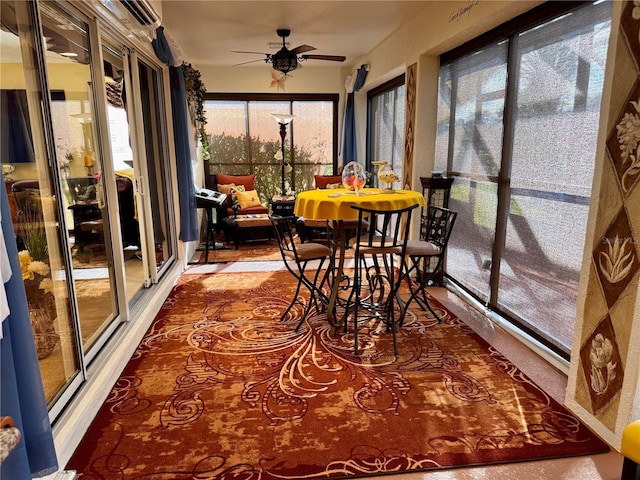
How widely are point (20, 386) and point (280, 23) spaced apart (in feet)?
14.1

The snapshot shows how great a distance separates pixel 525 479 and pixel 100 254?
287 cm

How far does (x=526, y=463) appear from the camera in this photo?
72.6 inches

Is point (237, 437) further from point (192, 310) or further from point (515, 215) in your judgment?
point (515, 215)

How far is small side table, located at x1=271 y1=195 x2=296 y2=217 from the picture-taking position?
6.25m

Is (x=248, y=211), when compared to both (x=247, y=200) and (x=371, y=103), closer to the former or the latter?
(x=247, y=200)

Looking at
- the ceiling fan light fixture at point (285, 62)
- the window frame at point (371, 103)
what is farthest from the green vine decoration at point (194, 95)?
the window frame at point (371, 103)

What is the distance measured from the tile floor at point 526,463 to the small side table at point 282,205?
293 centimetres

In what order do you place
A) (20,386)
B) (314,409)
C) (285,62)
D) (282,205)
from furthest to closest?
(282,205), (285,62), (314,409), (20,386)

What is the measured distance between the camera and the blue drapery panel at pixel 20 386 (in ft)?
4.06

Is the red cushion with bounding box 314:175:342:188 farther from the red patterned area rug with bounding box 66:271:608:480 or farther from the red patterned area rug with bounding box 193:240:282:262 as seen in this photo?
the red patterned area rug with bounding box 66:271:608:480

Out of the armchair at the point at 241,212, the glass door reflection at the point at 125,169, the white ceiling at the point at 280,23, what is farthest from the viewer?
the armchair at the point at 241,212

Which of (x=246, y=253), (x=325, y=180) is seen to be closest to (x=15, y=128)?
(x=246, y=253)

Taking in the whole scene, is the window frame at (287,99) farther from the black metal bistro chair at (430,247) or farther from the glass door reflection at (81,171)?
the glass door reflection at (81,171)

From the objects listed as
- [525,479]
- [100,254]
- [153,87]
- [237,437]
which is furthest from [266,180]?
[525,479]
